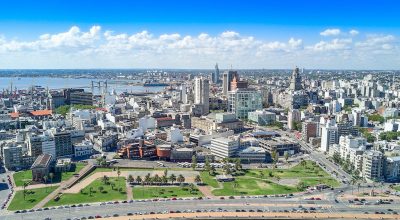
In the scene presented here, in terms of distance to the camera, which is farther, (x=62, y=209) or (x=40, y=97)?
(x=40, y=97)

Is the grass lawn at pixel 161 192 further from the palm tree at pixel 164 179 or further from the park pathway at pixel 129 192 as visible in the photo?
the palm tree at pixel 164 179

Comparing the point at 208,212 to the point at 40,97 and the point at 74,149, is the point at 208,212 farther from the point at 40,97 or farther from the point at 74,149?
the point at 40,97

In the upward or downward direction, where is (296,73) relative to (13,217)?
upward

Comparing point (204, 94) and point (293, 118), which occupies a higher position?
point (204, 94)

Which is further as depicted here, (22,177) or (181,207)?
(22,177)

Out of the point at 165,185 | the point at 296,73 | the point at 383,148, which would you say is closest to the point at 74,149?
the point at 165,185

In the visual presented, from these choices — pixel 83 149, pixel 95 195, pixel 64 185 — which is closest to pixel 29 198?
pixel 64 185

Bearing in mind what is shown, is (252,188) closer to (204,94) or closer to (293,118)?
(293,118)
